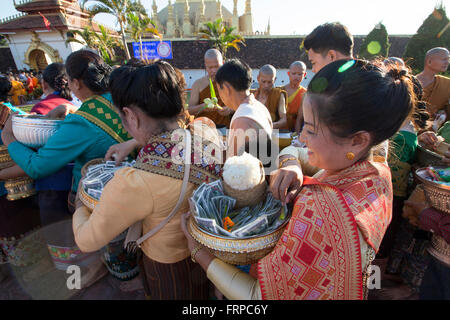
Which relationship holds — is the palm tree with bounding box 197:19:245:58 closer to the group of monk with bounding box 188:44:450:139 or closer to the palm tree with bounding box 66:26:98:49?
the palm tree with bounding box 66:26:98:49

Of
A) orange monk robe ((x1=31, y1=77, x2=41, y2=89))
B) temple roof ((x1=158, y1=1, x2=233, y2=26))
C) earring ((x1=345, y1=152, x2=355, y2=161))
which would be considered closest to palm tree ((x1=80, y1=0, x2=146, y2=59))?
orange monk robe ((x1=31, y1=77, x2=41, y2=89))

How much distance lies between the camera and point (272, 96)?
183 inches

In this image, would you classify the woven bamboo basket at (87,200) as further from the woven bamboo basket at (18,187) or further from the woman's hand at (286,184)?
Answer: the woven bamboo basket at (18,187)

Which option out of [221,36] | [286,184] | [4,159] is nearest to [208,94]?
[4,159]

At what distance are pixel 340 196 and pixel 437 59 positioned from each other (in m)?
4.76

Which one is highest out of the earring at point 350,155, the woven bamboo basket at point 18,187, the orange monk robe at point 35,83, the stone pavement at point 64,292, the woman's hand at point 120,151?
the earring at point 350,155

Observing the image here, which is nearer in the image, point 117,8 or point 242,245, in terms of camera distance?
point 242,245

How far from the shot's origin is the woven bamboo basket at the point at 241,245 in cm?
98

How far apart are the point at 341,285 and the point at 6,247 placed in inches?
135

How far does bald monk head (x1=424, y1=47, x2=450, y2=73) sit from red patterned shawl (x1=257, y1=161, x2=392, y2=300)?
4.56 metres

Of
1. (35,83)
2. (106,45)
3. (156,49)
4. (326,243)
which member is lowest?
(35,83)

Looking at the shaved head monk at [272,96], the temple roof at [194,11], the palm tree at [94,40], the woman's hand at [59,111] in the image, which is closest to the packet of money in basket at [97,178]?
the woman's hand at [59,111]

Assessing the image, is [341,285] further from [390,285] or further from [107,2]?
[107,2]

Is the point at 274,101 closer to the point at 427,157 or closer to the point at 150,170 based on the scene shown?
the point at 427,157
